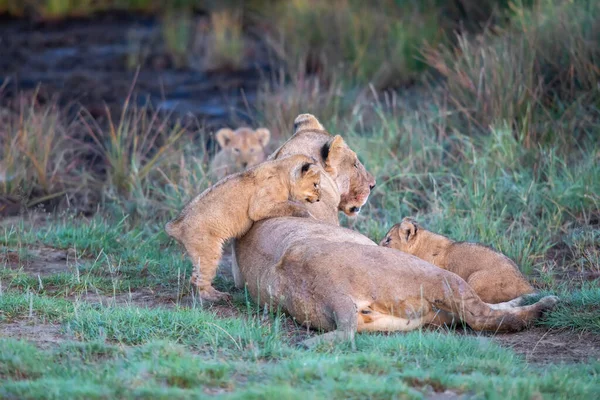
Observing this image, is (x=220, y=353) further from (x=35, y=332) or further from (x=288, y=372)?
(x=35, y=332)

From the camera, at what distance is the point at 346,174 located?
24.0ft

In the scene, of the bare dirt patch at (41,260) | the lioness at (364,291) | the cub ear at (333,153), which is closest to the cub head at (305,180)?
the cub ear at (333,153)

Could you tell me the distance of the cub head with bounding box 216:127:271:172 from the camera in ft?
34.1

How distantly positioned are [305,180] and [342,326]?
1.70 metres

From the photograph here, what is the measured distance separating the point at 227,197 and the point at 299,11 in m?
10.2

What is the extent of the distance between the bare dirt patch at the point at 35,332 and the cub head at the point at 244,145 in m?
4.94

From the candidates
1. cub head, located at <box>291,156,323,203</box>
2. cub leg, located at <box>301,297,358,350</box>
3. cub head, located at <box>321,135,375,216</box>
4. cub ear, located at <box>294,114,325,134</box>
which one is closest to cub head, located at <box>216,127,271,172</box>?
cub ear, located at <box>294,114,325,134</box>

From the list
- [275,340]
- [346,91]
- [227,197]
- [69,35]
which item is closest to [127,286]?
[227,197]

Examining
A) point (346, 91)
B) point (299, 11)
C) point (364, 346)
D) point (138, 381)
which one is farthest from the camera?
point (299, 11)

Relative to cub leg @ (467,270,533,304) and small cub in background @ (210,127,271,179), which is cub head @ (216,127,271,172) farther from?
cub leg @ (467,270,533,304)

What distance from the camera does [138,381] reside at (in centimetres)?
424

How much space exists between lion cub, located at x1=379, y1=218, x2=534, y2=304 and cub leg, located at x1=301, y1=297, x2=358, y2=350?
120cm

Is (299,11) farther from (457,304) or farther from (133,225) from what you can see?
(457,304)

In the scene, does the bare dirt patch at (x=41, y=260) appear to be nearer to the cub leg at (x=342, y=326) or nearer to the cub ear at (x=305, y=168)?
the cub ear at (x=305, y=168)
